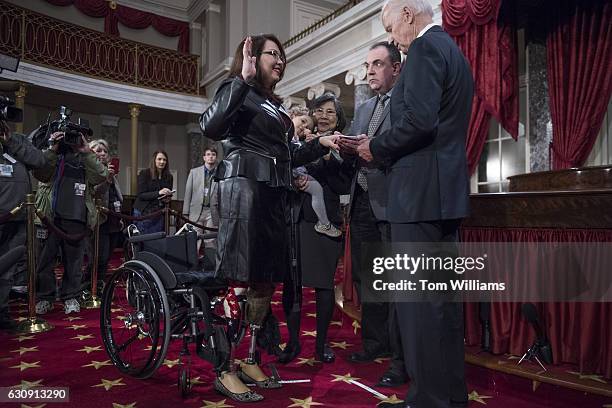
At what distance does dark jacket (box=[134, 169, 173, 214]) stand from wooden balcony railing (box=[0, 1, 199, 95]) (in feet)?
20.2

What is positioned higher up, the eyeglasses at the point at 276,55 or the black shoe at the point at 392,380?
the eyeglasses at the point at 276,55

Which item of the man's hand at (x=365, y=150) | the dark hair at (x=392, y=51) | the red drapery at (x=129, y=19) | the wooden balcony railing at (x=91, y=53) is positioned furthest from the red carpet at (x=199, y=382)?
the red drapery at (x=129, y=19)

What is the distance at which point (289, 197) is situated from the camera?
6.69ft

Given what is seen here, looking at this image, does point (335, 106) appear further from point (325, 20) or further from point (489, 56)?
point (325, 20)

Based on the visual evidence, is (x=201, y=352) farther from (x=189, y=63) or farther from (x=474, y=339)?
(x=189, y=63)

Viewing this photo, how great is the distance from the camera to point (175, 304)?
7.02 feet

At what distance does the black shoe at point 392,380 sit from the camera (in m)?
2.12

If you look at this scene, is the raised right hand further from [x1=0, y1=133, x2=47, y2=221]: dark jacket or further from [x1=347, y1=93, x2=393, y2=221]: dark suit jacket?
[x1=0, y1=133, x2=47, y2=221]: dark jacket

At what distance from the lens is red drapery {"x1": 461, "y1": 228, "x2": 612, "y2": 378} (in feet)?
7.02

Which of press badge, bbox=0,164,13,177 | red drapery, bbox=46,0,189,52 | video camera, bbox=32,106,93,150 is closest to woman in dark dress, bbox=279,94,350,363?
video camera, bbox=32,106,93,150

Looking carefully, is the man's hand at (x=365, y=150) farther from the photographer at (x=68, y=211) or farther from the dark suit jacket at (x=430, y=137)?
the photographer at (x=68, y=211)

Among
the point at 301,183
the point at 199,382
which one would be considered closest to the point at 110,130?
the point at 301,183

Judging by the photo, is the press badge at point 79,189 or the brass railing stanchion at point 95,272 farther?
the brass railing stanchion at point 95,272

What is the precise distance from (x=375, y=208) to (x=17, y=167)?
2.42 m
